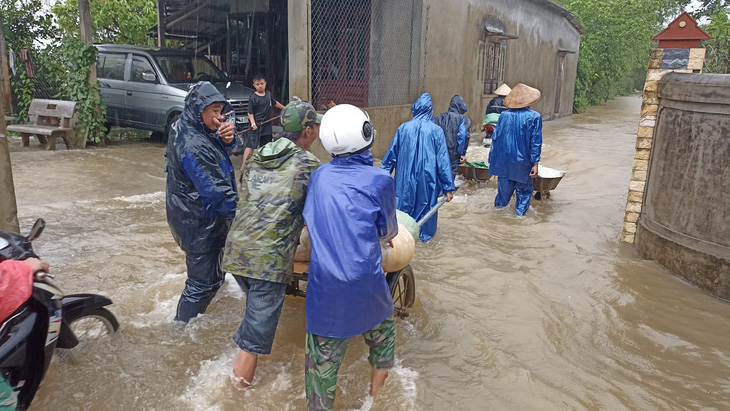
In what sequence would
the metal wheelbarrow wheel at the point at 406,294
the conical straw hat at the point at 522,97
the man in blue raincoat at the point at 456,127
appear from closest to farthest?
the metal wheelbarrow wheel at the point at 406,294
the conical straw hat at the point at 522,97
the man in blue raincoat at the point at 456,127

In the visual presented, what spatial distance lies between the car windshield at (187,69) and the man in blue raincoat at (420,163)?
616 cm

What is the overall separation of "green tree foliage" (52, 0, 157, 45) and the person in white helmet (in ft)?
44.2

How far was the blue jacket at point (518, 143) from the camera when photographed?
6785mm

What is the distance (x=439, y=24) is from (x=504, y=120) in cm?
515

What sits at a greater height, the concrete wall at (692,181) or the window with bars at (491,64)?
the window with bars at (491,64)

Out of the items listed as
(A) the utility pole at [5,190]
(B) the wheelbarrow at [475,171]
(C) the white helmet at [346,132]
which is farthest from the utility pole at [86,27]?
(C) the white helmet at [346,132]

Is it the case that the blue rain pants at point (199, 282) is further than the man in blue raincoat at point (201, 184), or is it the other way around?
the blue rain pants at point (199, 282)

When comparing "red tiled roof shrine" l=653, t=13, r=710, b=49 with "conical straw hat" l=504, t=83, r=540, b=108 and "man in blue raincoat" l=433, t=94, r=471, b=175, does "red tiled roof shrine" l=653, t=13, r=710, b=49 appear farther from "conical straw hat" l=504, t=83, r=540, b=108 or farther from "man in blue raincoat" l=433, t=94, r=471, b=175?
"man in blue raincoat" l=433, t=94, r=471, b=175

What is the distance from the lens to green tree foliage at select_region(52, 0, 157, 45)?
45.2 ft

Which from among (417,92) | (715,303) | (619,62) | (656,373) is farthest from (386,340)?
(619,62)

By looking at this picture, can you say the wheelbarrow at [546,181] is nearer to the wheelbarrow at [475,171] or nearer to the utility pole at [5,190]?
the wheelbarrow at [475,171]

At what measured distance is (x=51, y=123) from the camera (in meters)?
10.4

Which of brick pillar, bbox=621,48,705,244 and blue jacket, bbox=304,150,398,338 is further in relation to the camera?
brick pillar, bbox=621,48,705,244

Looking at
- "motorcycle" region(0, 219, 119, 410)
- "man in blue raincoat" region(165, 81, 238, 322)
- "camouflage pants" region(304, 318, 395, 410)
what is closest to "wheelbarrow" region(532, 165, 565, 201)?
"man in blue raincoat" region(165, 81, 238, 322)
